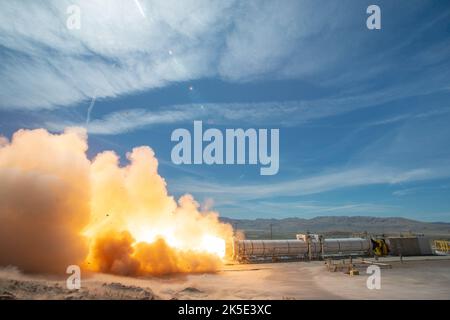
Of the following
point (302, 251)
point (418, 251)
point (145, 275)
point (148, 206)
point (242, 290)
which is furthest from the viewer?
point (418, 251)

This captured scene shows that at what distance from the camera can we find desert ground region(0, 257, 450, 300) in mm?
19562

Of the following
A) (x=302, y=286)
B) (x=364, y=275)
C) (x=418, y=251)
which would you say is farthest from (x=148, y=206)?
(x=418, y=251)

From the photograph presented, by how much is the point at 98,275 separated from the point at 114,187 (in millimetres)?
8796

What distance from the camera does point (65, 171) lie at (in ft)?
91.3

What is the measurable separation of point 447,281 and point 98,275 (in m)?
27.8

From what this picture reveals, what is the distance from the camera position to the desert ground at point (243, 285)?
19562 millimetres

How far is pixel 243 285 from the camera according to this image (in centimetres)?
2528

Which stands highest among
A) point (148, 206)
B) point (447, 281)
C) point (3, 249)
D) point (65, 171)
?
point (65, 171)

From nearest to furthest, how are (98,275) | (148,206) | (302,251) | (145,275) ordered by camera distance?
1. (98,275)
2. (145,275)
3. (148,206)
4. (302,251)

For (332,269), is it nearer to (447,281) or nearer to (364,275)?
(364,275)

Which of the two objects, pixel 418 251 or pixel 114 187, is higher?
pixel 114 187

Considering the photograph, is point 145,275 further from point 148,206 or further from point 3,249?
point 3,249

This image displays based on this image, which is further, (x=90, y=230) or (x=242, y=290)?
(x=90, y=230)
